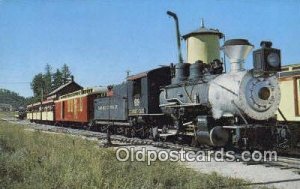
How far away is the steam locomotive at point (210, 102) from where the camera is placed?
41.3 ft

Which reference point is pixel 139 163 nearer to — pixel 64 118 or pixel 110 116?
pixel 110 116

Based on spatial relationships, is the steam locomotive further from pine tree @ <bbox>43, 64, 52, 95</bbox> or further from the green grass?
pine tree @ <bbox>43, 64, 52, 95</bbox>

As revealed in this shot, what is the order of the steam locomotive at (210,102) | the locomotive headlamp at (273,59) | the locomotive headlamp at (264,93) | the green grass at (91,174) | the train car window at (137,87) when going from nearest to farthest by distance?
the green grass at (91,174) < the locomotive headlamp at (273,59) < the steam locomotive at (210,102) < the locomotive headlamp at (264,93) < the train car window at (137,87)

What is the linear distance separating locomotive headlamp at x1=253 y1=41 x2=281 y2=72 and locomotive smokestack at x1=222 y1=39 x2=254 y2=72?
0.44 metres

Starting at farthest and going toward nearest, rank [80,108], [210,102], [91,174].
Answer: [80,108] < [210,102] < [91,174]

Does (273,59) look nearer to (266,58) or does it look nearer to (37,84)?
(266,58)

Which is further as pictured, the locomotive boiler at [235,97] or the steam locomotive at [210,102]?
the steam locomotive at [210,102]

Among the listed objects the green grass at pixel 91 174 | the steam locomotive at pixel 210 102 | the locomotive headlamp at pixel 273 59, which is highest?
the locomotive headlamp at pixel 273 59

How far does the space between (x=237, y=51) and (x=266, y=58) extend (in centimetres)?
100

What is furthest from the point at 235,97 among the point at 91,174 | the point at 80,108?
the point at 80,108

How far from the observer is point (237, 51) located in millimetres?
12875

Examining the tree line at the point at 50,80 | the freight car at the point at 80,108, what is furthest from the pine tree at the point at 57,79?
the freight car at the point at 80,108

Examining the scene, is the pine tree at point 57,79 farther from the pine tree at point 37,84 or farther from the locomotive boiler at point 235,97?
the locomotive boiler at point 235,97

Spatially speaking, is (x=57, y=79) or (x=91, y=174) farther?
(x=57, y=79)
